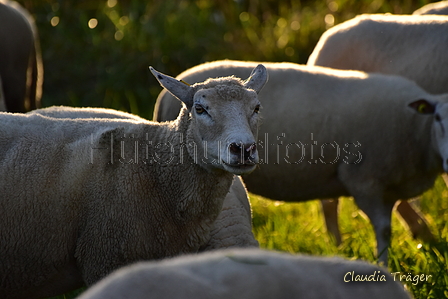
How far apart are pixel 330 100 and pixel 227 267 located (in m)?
3.07

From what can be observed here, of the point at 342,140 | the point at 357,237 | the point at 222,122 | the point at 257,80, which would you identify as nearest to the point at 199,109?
the point at 222,122

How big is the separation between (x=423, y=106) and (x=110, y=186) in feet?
7.53

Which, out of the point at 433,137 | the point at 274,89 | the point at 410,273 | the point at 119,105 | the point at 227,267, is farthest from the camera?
the point at 119,105

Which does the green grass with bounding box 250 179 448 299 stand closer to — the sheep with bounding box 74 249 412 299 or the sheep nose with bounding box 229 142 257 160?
the sheep nose with bounding box 229 142 257 160

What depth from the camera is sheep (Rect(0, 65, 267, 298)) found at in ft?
9.08

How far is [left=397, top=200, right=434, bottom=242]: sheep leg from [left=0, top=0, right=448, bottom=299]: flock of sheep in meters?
0.02

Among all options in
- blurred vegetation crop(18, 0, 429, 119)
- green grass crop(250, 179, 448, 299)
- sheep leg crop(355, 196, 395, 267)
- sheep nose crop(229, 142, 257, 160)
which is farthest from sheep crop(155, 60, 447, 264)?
blurred vegetation crop(18, 0, 429, 119)

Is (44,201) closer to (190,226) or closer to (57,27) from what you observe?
(190,226)

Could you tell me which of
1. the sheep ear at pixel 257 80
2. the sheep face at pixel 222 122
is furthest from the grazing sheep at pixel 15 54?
the sheep ear at pixel 257 80

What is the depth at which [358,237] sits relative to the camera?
4547mm

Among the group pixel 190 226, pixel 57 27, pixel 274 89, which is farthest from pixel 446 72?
pixel 57 27

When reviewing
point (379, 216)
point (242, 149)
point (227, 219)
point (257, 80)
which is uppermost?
point (257, 80)

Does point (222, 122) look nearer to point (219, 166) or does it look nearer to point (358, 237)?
point (219, 166)

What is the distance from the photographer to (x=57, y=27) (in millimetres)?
9242
